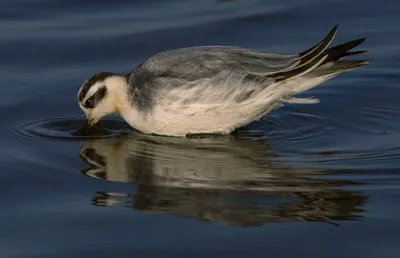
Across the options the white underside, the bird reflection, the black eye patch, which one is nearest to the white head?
the black eye patch

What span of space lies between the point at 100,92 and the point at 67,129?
56cm

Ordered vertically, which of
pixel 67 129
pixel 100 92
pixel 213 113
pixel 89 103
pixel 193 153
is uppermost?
pixel 100 92

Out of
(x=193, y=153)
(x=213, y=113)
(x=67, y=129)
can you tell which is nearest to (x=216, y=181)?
(x=193, y=153)

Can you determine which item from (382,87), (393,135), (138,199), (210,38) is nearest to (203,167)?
(138,199)

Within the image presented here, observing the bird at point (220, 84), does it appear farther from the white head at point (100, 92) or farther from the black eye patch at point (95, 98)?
the black eye patch at point (95, 98)

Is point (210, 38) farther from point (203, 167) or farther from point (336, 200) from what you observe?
point (336, 200)

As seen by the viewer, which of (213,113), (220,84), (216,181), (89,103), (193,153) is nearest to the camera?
(216,181)

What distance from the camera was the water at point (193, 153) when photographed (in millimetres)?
9406

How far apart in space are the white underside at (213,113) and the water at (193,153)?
0.16 m

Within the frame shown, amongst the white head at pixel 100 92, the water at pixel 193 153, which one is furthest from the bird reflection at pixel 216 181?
the white head at pixel 100 92

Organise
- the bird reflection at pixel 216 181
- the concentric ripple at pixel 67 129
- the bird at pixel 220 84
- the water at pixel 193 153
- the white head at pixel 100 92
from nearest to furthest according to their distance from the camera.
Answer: the water at pixel 193 153
the bird reflection at pixel 216 181
the bird at pixel 220 84
the concentric ripple at pixel 67 129
the white head at pixel 100 92

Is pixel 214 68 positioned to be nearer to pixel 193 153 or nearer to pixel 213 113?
pixel 213 113

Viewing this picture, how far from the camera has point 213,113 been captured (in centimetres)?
1238

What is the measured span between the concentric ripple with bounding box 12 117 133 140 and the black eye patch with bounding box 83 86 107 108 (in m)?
0.26
